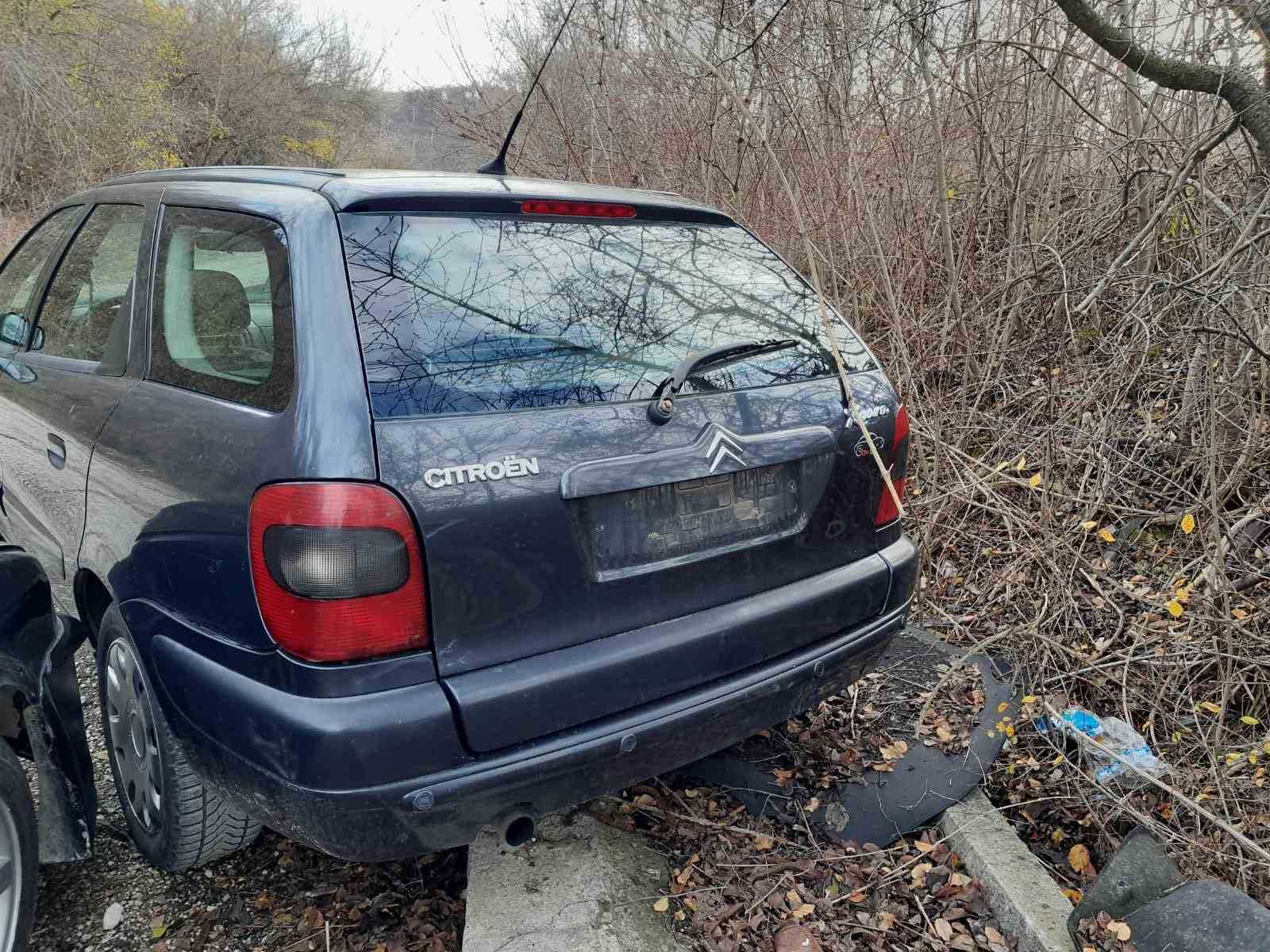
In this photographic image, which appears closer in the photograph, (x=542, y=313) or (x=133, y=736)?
(x=542, y=313)

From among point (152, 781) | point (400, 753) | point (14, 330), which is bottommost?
point (152, 781)

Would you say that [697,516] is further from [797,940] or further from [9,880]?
[9,880]

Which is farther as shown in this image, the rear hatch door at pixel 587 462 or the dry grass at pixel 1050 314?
the dry grass at pixel 1050 314

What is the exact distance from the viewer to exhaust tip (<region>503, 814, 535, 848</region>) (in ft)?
6.37

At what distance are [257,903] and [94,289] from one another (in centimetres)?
200

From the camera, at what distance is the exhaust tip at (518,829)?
194 centimetres

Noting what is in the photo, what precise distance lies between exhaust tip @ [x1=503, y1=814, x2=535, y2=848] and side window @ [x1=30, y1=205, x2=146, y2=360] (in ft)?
5.76

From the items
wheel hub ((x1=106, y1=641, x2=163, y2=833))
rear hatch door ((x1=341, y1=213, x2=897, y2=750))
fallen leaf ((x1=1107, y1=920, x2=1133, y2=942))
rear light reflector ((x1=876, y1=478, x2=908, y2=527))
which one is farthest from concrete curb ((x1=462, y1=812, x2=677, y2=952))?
rear light reflector ((x1=876, y1=478, x2=908, y2=527))

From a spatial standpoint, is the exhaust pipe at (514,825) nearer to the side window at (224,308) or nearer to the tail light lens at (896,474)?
the side window at (224,308)

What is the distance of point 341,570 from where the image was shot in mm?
1769

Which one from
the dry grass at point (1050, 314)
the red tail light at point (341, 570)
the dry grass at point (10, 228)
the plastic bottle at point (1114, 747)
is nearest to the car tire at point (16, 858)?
the red tail light at point (341, 570)

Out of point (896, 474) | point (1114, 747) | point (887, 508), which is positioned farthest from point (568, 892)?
point (1114, 747)

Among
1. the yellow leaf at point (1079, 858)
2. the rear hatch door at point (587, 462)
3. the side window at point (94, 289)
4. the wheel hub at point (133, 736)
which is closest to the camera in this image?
the rear hatch door at point (587, 462)

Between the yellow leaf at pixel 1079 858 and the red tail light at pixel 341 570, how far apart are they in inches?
79.5
